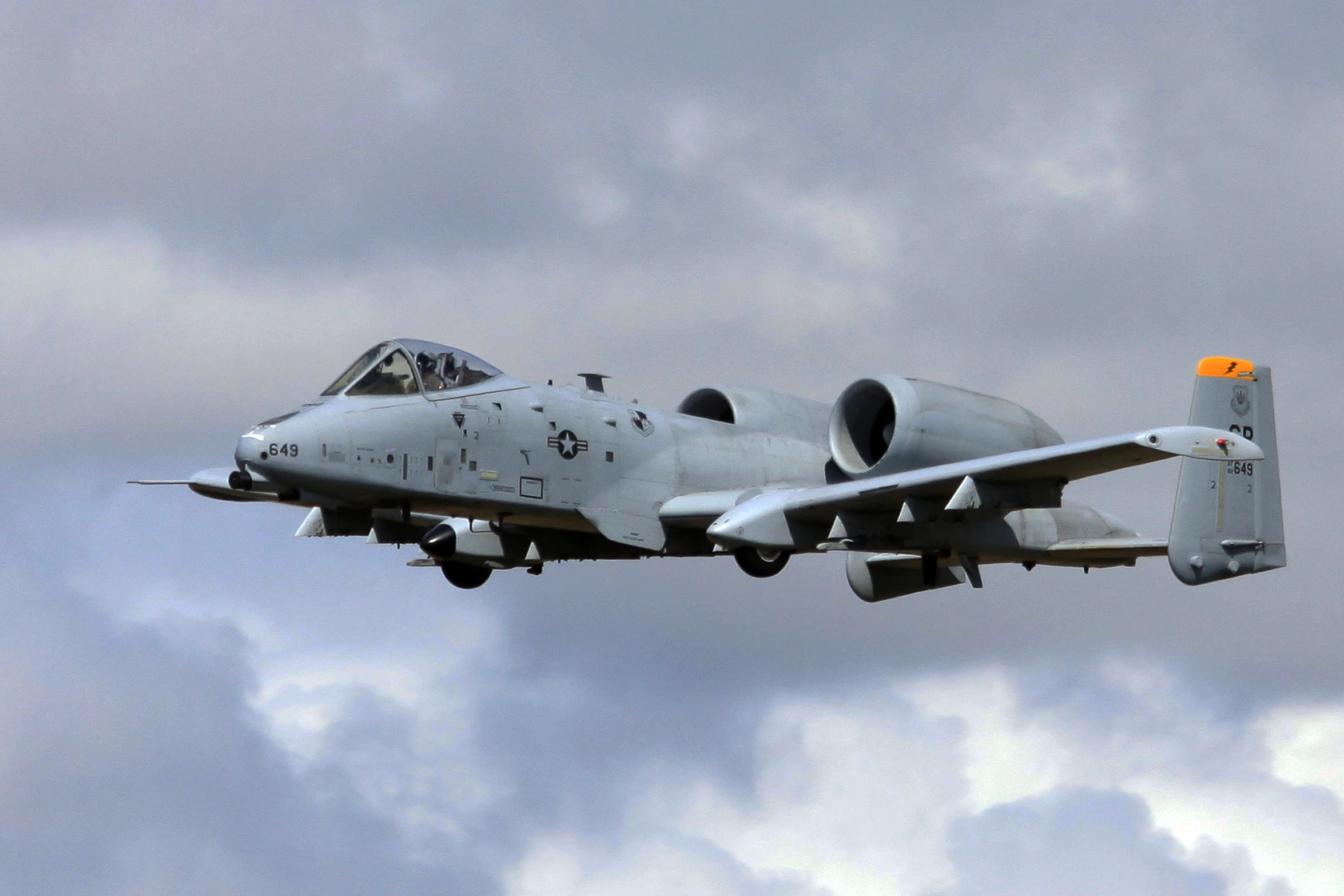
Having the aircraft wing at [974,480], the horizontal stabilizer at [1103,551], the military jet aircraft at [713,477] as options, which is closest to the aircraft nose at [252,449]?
the military jet aircraft at [713,477]

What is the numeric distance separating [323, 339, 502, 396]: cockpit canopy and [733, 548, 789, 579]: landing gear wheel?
429cm

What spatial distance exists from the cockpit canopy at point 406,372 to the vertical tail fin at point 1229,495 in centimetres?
960

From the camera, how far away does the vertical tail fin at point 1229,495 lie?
87.8 ft

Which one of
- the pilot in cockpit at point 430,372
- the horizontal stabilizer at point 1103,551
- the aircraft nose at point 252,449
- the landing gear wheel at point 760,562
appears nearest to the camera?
the aircraft nose at point 252,449

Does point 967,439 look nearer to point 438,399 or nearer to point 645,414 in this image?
point 645,414

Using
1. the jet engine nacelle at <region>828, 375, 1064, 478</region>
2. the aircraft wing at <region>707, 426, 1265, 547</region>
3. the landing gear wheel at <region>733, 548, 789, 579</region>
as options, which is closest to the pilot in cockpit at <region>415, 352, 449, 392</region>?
the aircraft wing at <region>707, 426, 1265, 547</region>

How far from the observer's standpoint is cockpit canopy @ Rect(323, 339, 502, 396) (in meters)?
26.5

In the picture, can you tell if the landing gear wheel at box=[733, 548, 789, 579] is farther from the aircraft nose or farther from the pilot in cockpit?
the aircraft nose

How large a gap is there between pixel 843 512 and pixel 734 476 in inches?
116

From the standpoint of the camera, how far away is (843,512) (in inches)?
1044

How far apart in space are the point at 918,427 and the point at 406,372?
274 inches

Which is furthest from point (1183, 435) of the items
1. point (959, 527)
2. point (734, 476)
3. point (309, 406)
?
point (309, 406)

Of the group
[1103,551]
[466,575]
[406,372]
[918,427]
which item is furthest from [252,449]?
[1103,551]

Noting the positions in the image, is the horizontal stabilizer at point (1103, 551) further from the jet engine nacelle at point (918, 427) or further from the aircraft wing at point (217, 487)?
the aircraft wing at point (217, 487)
